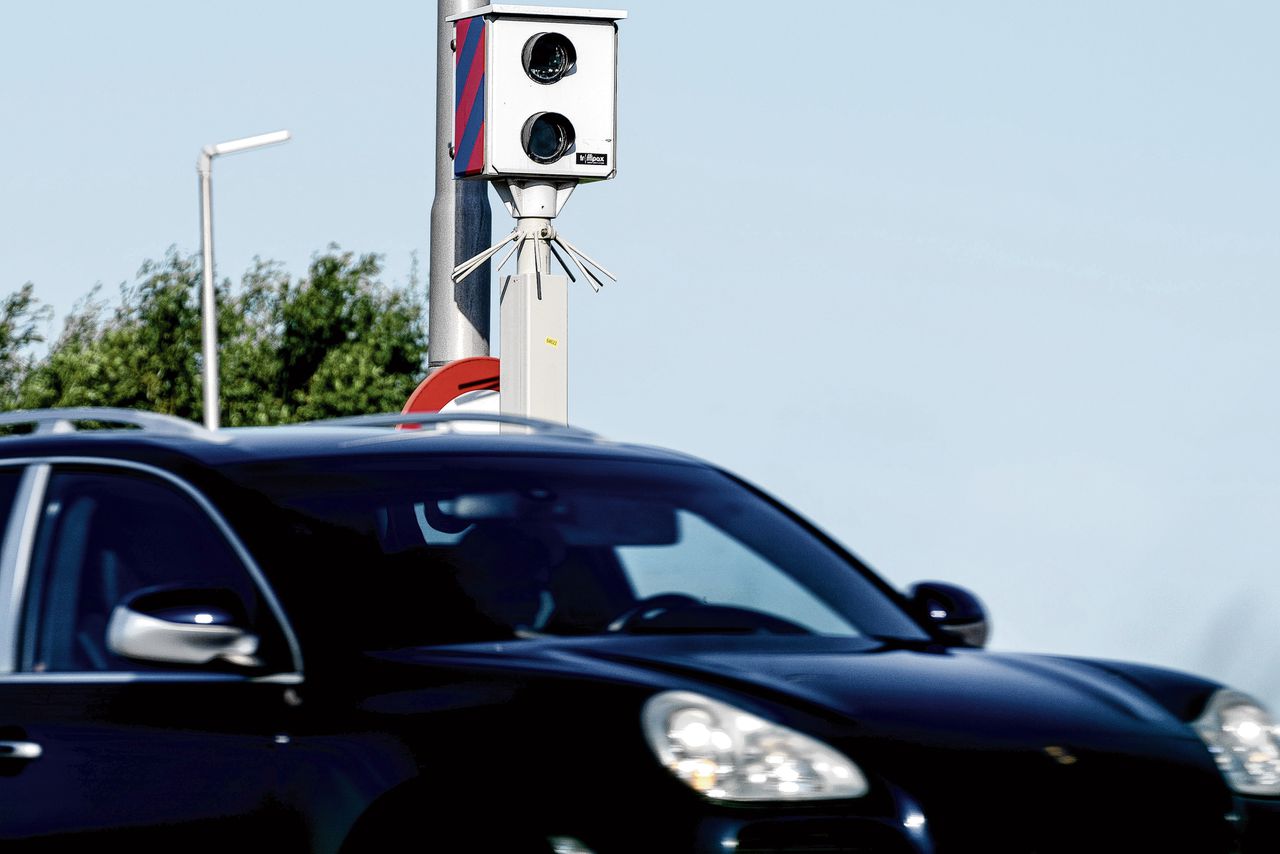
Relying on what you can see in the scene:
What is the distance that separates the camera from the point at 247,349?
58.3 m

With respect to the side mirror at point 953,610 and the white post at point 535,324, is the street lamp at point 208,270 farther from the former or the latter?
the side mirror at point 953,610

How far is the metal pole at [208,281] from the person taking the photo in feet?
109

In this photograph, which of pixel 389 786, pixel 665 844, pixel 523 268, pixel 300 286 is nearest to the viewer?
pixel 665 844

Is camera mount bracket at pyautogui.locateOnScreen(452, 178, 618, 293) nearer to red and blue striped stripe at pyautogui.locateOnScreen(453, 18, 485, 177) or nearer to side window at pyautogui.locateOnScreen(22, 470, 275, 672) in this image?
red and blue striped stripe at pyautogui.locateOnScreen(453, 18, 485, 177)

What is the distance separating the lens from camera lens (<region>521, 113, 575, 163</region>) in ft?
38.1

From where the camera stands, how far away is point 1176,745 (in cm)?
505

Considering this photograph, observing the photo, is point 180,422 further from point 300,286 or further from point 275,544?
point 300,286

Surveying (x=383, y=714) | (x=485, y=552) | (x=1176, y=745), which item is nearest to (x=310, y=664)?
(x=383, y=714)

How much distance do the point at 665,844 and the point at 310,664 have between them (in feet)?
3.06

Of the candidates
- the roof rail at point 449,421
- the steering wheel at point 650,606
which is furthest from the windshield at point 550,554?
the roof rail at point 449,421

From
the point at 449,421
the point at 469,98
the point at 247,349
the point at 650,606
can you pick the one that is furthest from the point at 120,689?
the point at 247,349

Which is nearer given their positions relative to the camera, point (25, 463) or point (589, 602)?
point (589, 602)

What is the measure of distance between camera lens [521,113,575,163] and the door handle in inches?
250

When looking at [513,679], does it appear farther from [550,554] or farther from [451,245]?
[451,245]
